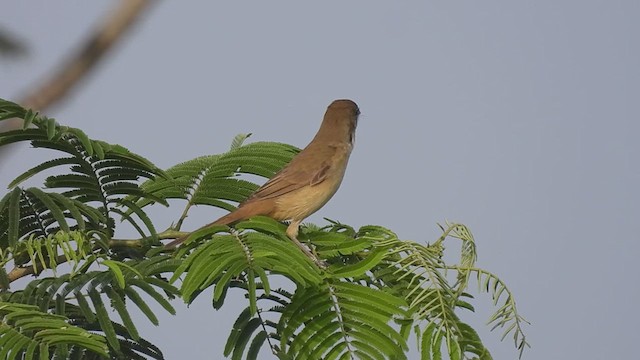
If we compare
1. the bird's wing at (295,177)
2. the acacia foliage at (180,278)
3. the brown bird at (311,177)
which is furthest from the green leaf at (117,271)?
the bird's wing at (295,177)

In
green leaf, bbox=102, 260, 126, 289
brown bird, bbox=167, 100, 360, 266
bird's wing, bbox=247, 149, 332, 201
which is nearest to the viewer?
green leaf, bbox=102, 260, 126, 289

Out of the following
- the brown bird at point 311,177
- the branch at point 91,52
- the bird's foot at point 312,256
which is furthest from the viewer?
the brown bird at point 311,177

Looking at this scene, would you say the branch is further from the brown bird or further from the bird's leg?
the brown bird

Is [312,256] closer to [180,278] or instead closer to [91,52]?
[180,278]

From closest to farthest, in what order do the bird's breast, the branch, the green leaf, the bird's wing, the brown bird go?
the branch
the green leaf
the brown bird
the bird's wing
the bird's breast

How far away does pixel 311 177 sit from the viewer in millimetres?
4988

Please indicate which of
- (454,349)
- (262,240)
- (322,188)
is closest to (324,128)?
(322,188)

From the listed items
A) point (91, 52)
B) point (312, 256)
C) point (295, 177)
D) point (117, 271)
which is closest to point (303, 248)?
point (312, 256)

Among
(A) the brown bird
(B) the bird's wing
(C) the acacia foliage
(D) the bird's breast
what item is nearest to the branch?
(C) the acacia foliage

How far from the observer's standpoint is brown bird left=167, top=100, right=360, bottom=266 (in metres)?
4.40

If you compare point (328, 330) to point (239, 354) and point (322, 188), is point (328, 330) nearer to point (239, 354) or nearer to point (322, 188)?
point (239, 354)

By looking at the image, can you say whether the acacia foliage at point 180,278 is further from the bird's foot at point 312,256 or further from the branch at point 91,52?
the branch at point 91,52

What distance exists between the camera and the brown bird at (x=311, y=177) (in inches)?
173

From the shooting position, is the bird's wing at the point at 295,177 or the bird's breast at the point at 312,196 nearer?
the bird's wing at the point at 295,177
